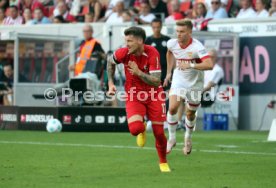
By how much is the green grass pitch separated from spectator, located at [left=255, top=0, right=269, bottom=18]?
5.37 m

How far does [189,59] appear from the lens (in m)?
15.6

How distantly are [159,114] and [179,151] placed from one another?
136 inches

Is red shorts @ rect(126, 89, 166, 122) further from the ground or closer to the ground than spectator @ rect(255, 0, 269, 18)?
closer to the ground

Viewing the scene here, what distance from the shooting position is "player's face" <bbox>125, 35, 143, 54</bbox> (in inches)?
485

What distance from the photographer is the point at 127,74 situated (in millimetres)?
12812

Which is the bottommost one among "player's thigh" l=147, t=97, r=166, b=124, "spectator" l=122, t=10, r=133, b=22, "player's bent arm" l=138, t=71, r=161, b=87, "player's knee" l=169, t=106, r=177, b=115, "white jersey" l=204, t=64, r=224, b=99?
"white jersey" l=204, t=64, r=224, b=99

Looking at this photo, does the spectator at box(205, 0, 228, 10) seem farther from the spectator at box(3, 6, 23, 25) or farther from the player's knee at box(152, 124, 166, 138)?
the player's knee at box(152, 124, 166, 138)

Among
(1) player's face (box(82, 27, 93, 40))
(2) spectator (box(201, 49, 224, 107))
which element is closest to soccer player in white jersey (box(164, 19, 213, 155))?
(2) spectator (box(201, 49, 224, 107))

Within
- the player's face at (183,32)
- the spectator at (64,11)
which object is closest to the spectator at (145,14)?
the spectator at (64,11)

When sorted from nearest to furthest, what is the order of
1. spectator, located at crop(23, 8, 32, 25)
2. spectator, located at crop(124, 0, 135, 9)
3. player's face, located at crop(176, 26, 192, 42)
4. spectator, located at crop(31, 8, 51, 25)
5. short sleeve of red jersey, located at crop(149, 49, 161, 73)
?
short sleeve of red jersey, located at crop(149, 49, 161, 73) < player's face, located at crop(176, 26, 192, 42) < spectator, located at crop(124, 0, 135, 9) < spectator, located at crop(31, 8, 51, 25) < spectator, located at crop(23, 8, 32, 25)

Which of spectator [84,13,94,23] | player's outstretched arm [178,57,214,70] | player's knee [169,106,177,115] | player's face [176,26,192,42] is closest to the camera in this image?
player's outstretched arm [178,57,214,70]

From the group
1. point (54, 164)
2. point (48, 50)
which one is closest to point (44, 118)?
point (48, 50)

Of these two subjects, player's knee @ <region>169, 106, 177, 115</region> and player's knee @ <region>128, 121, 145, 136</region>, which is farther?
player's knee @ <region>169, 106, 177, 115</region>

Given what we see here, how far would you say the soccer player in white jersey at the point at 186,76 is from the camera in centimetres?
1527
